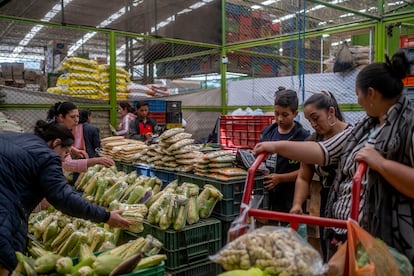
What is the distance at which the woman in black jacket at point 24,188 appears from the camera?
198 centimetres

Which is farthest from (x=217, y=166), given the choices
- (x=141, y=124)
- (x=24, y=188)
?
(x=141, y=124)

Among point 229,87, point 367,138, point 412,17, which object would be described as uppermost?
point 412,17

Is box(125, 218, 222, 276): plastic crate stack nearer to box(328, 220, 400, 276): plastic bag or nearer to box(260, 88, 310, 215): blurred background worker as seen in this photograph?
box(260, 88, 310, 215): blurred background worker

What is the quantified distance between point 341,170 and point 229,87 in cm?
591

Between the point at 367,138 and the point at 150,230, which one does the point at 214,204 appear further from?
the point at 367,138

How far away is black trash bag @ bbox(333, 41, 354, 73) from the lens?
5.37 metres

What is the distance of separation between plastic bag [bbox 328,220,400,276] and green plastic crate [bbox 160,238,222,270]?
1.28 m

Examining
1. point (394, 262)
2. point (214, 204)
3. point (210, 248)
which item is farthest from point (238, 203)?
point (394, 262)

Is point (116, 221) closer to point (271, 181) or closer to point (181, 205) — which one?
point (181, 205)

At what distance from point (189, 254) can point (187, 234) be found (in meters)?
0.13

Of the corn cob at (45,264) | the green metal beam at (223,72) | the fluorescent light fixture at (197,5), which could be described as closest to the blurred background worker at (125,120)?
the green metal beam at (223,72)

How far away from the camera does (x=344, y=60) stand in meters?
Answer: 5.44

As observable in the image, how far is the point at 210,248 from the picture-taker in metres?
2.70

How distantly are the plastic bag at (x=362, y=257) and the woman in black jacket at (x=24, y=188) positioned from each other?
1.32 m
